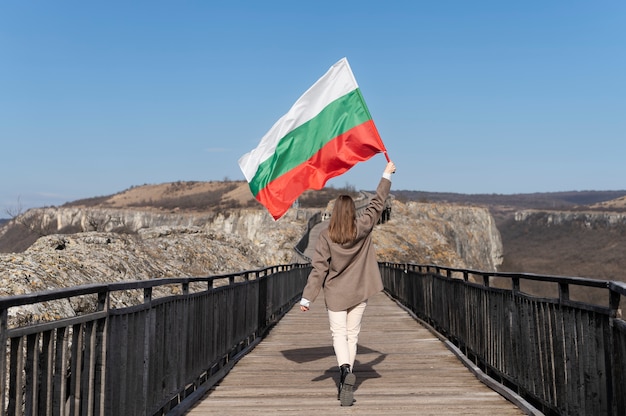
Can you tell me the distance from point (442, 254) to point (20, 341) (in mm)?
59966

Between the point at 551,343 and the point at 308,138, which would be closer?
the point at 551,343

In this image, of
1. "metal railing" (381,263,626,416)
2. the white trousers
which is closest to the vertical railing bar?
"metal railing" (381,263,626,416)

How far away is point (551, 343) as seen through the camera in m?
6.68

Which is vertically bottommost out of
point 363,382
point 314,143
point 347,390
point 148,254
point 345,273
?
point 363,382

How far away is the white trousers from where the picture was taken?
823 centimetres

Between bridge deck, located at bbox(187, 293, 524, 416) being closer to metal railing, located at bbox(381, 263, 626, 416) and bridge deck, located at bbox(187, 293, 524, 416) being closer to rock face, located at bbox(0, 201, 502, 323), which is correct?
metal railing, located at bbox(381, 263, 626, 416)

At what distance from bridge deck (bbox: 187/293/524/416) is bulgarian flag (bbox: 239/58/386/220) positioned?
234 centimetres

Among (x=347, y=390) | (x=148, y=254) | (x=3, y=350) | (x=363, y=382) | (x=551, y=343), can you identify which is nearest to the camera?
(x=3, y=350)

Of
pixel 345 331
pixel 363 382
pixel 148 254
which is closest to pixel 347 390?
pixel 345 331

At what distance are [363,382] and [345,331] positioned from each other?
134cm

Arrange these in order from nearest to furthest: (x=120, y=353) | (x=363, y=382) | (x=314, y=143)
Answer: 1. (x=120, y=353)
2. (x=363, y=382)
3. (x=314, y=143)

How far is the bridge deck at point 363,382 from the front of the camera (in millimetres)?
7678

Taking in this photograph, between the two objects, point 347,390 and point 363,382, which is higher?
point 347,390

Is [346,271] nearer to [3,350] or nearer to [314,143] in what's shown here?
[314,143]
